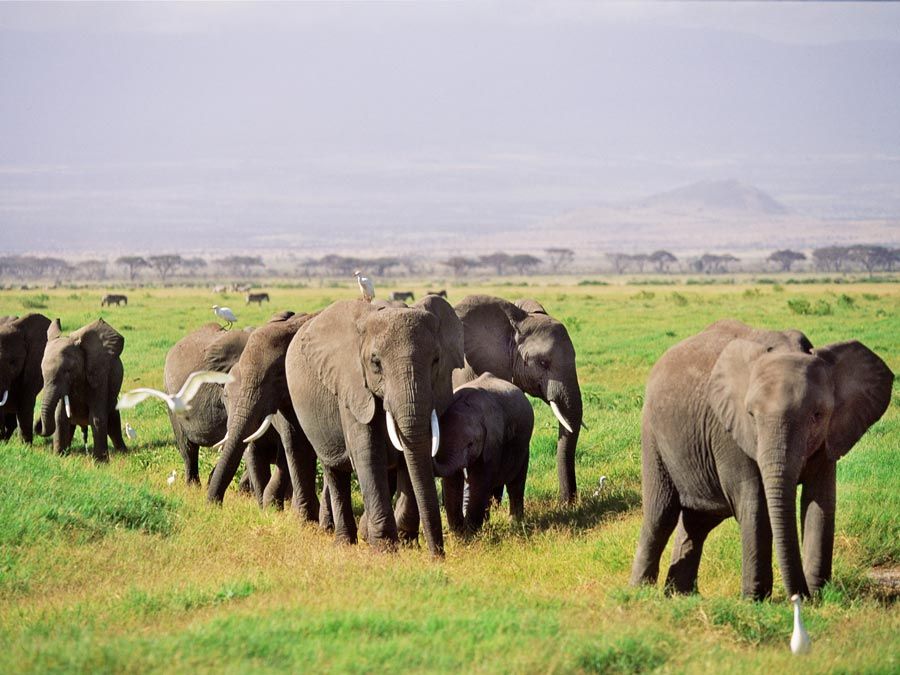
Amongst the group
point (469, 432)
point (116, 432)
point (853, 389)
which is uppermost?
point (853, 389)

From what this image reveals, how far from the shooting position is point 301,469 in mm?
12336

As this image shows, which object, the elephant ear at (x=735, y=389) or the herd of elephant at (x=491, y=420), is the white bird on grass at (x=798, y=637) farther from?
the elephant ear at (x=735, y=389)

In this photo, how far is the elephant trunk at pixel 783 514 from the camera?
25.0ft

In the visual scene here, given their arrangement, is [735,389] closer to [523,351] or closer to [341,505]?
[341,505]

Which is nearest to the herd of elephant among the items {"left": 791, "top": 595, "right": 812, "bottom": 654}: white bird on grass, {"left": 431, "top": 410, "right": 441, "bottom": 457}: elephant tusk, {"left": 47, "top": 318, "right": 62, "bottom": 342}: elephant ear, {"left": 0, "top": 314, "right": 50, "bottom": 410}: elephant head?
{"left": 431, "top": 410, "right": 441, "bottom": 457}: elephant tusk

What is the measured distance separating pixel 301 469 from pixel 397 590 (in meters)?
4.05

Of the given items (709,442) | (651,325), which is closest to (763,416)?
(709,442)

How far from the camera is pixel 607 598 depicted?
848cm

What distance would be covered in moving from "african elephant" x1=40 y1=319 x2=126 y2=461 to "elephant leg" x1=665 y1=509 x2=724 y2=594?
9368 mm

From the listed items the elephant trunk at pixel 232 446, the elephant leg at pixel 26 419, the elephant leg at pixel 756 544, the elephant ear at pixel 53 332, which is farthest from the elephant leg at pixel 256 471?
the elephant leg at pixel 756 544

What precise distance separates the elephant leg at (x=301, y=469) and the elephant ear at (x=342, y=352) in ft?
4.36

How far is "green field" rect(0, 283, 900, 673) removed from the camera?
6.98 meters

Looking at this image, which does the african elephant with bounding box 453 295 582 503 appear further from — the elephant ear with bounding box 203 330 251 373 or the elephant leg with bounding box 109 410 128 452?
the elephant leg with bounding box 109 410 128 452

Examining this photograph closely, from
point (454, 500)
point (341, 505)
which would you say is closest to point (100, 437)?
point (341, 505)
